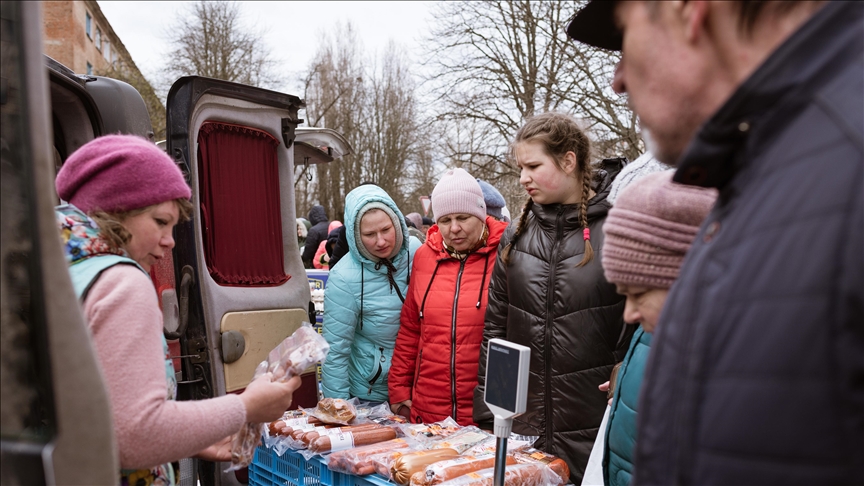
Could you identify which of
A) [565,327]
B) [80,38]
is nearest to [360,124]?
[80,38]

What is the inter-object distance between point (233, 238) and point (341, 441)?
117cm

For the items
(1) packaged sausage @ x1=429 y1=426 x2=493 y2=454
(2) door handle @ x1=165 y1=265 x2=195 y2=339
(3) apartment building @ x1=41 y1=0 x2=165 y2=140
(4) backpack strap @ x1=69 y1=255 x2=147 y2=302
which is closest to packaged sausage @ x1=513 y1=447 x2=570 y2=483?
(1) packaged sausage @ x1=429 y1=426 x2=493 y2=454

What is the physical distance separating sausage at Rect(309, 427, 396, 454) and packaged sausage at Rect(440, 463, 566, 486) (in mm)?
583

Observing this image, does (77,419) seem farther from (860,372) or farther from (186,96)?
(186,96)

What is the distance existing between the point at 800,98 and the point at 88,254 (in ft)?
5.01

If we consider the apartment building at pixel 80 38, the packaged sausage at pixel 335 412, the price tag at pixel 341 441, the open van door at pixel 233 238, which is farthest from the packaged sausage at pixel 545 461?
the apartment building at pixel 80 38

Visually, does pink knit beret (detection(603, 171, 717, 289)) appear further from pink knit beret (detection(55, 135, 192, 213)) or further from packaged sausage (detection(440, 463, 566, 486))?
pink knit beret (detection(55, 135, 192, 213))

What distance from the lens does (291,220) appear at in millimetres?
3742

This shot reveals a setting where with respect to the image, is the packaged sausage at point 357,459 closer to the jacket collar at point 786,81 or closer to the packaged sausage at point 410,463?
the packaged sausage at point 410,463

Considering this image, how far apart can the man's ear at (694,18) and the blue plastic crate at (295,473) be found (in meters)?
1.95

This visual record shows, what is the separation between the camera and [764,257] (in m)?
0.86

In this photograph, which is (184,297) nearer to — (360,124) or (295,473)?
(295,473)

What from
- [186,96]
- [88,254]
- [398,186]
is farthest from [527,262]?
[398,186]

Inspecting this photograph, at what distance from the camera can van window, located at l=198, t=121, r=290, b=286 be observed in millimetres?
3174
